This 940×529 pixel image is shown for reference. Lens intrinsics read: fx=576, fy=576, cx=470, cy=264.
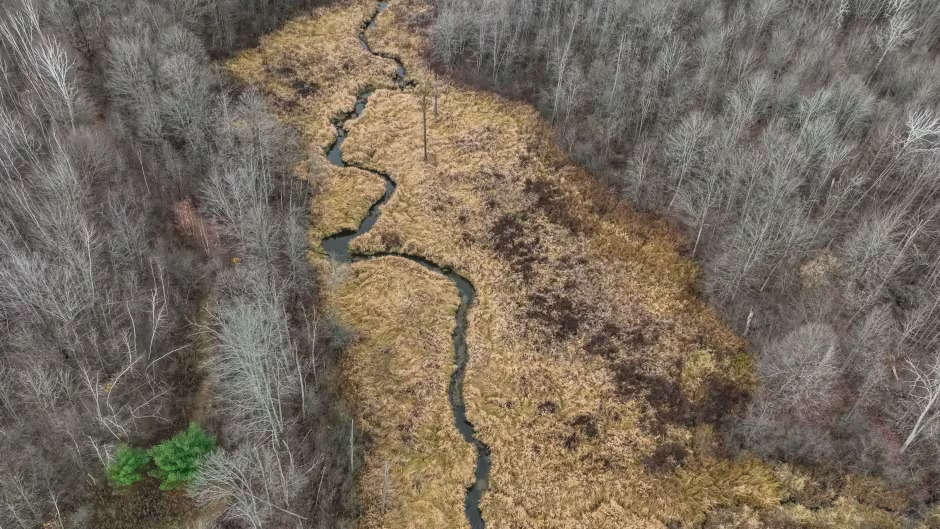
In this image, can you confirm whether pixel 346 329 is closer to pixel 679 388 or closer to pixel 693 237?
pixel 679 388

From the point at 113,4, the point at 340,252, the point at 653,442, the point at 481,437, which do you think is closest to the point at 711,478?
the point at 653,442

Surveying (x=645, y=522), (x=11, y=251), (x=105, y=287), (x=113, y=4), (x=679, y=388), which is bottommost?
(x=645, y=522)

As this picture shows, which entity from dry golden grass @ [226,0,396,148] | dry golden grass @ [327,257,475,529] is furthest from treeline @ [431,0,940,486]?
dry golden grass @ [327,257,475,529]

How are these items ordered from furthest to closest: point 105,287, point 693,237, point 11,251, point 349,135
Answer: point 349,135, point 693,237, point 105,287, point 11,251

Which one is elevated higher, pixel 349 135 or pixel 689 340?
pixel 349 135

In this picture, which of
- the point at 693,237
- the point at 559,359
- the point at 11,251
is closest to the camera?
the point at 11,251

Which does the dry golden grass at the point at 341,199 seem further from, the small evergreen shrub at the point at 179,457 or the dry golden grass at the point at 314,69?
the small evergreen shrub at the point at 179,457

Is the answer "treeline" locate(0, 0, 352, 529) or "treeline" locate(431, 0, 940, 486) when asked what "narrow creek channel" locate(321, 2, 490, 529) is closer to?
"treeline" locate(0, 0, 352, 529)

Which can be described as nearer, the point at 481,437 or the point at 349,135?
the point at 481,437
